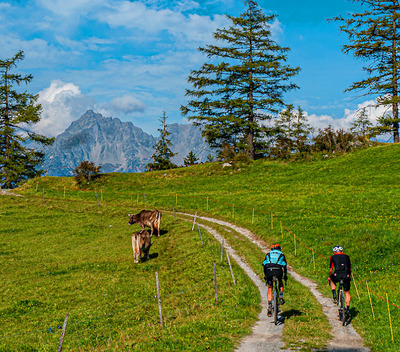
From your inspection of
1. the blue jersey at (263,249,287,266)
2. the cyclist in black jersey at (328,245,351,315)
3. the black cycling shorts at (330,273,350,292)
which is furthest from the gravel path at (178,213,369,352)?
the blue jersey at (263,249,287,266)

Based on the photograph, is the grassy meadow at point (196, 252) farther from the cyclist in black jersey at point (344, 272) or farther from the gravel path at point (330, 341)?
the cyclist in black jersey at point (344, 272)

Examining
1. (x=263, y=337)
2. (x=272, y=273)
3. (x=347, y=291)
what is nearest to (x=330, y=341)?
(x=263, y=337)

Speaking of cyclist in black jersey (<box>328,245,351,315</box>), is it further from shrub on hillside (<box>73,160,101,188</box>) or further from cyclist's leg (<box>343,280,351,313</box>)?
shrub on hillside (<box>73,160,101,188</box>)

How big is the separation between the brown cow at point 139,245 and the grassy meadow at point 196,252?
3.05 feet

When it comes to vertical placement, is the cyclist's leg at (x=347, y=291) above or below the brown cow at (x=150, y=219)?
below

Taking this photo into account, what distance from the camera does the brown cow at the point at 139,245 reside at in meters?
25.4

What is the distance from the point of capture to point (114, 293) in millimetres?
19594

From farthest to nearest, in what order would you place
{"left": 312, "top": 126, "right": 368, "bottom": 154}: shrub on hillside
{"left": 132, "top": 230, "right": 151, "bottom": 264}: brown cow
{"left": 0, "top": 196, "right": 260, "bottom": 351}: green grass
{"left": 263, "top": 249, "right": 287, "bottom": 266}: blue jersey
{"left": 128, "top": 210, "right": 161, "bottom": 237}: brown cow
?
{"left": 312, "top": 126, "right": 368, "bottom": 154}: shrub on hillside, {"left": 128, "top": 210, "right": 161, "bottom": 237}: brown cow, {"left": 132, "top": 230, "right": 151, "bottom": 264}: brown cow, {"left": 263, "top": 249, "right": 287, "bottom": 266}: blue jersey, {"left": 0, "top": 196, "right": 260, "bottom": 351}: green grass

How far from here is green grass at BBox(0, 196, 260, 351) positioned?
1328 cm

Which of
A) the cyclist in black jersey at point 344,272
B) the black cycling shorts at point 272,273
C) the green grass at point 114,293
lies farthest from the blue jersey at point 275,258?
the green grass at point 114,293

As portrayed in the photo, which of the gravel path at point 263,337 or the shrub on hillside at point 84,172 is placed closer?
the gravel path at point 263,337

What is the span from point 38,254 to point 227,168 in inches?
1504

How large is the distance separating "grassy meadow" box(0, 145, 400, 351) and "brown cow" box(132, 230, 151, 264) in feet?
3.05

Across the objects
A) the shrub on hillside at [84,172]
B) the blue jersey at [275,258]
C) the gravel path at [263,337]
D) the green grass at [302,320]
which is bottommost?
the gravel path at [263,337]
